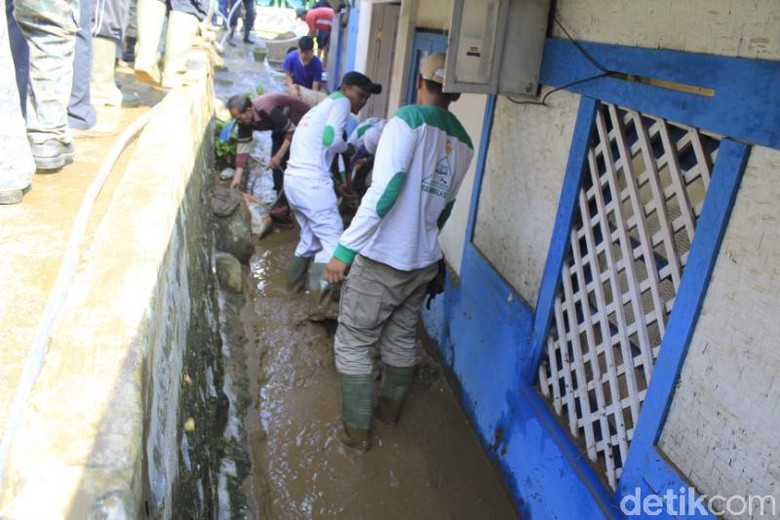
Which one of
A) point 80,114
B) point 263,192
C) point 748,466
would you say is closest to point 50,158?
point 80,114

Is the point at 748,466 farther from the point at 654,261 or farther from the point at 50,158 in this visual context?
the point at 50,158

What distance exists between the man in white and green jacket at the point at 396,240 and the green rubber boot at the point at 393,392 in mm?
35

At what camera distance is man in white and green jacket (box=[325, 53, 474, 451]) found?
3.18m

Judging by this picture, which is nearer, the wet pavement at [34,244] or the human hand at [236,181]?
the wet pavement at [34,244]

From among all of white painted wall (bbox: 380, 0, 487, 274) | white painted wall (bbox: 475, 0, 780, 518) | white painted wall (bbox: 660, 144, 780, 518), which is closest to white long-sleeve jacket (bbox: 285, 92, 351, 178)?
white painted wall (bbox: 380, 0, 487, 274)

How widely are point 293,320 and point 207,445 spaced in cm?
204

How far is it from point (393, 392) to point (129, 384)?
243 centimetres

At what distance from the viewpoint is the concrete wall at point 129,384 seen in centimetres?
124

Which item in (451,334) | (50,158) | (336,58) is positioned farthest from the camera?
(336,58)

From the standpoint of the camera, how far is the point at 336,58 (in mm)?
11273

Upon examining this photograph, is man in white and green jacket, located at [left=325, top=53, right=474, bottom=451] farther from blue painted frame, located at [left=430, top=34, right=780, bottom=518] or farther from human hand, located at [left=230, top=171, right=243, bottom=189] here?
human hand, located at [left=230, top=171, right=243, bottom=189]

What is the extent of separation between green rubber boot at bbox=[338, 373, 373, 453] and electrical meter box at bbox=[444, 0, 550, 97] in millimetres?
1663

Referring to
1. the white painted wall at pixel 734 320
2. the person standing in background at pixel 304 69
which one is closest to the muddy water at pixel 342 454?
the white painted wall at pixel 734 320

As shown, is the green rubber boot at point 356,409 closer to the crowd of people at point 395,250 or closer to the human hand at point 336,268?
the crowd of people at point 395,250
